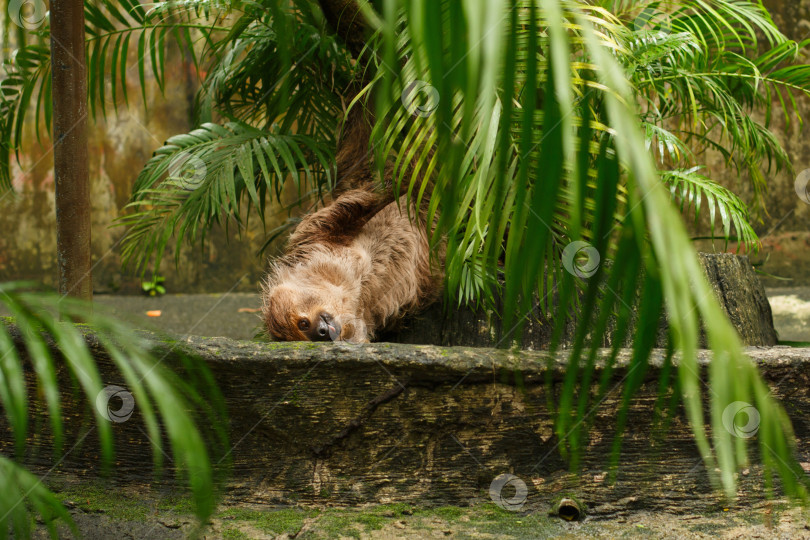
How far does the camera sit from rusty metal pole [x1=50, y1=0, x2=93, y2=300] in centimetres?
139

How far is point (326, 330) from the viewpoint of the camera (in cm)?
165

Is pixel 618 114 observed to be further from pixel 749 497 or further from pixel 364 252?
pixel 364 252

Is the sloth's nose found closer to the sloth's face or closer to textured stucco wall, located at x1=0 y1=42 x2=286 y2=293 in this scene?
the sloth's face

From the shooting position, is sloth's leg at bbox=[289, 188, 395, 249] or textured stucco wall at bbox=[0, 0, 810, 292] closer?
sloth's leg at bbox=[289, 188, 395, 249]

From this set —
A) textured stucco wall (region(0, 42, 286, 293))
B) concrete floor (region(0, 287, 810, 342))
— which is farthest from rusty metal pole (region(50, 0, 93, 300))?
textured stucco wall (region(0, 42, 286, 293))

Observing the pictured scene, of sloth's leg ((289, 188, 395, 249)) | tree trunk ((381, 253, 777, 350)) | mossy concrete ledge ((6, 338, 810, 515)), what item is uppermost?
sloth's leg ((289, 188, 395, 249))

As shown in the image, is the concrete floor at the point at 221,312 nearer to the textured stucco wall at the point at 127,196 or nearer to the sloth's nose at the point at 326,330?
the textured stucco wall at the point at 127,196

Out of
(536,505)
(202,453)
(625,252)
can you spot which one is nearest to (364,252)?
(536,505)

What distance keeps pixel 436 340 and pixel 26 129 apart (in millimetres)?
3910

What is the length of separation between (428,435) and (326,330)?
0.51 metres

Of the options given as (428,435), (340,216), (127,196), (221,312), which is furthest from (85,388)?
(127,196)

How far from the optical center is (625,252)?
341mm

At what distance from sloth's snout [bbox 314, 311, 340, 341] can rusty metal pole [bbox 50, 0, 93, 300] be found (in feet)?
1.74

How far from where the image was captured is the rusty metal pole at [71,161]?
1.39 m
